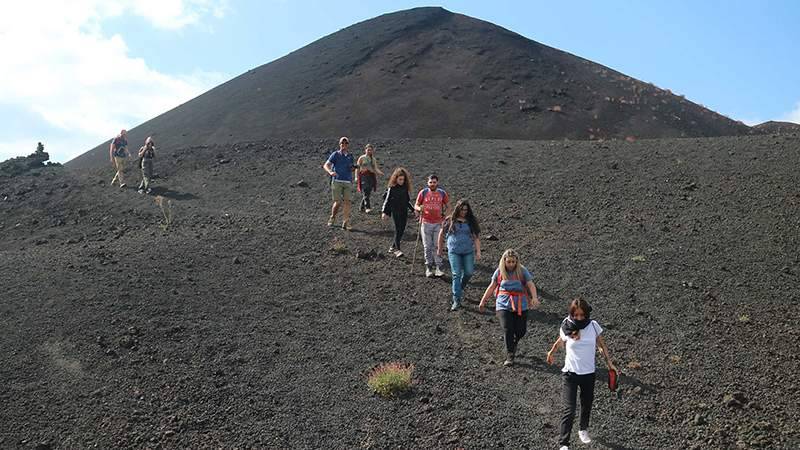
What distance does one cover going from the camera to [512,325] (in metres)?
8.02

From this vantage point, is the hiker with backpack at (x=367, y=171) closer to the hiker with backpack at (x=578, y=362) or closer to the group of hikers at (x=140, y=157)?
the group of hikers at (x=140, y=157)

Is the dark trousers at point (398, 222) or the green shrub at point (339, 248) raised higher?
the dark trousers at point (398, 222)

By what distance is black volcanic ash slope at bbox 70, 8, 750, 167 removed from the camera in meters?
31.9

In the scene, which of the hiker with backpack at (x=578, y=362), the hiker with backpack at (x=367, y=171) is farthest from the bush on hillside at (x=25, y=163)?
the hiker with backpack at (x=578, y=362)

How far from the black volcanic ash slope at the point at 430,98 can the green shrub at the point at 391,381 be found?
22.6 metres

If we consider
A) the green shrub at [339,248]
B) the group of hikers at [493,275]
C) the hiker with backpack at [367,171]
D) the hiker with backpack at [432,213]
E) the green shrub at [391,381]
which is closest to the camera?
the group of hikers at [493,275]

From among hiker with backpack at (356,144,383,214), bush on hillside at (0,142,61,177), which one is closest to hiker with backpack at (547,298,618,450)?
hiker with backpack at (356,144,383,214)

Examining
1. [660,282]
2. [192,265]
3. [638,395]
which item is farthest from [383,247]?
[638,395]

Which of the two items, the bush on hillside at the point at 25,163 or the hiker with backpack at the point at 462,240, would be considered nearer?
the hiker with backpack at the point at 462,240

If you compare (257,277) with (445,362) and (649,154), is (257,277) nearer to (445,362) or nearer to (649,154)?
(445,362)

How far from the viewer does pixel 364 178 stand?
1460cm

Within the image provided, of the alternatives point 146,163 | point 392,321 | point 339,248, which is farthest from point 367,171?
point 146,163

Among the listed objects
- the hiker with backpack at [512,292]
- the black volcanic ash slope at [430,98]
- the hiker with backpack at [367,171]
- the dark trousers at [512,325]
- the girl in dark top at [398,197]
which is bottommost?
the dark trousers at [512,325]

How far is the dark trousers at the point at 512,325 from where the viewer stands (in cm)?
794
